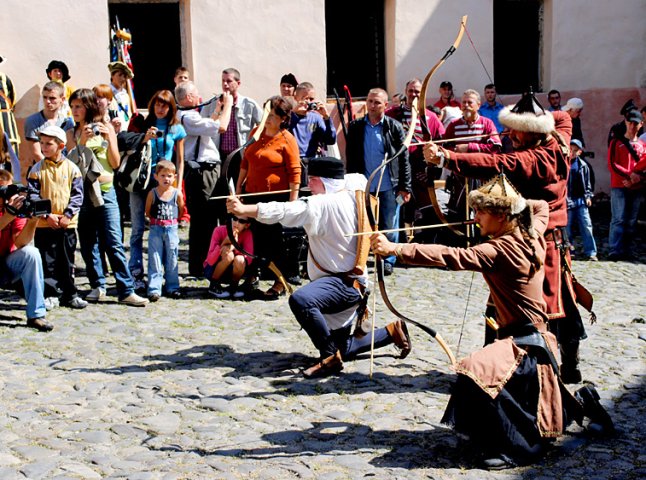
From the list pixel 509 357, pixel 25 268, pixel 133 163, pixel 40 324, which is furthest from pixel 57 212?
pixel 509 357

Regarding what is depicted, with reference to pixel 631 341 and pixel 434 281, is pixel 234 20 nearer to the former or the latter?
pixel 434 281

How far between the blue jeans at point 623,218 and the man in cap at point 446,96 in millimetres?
3061

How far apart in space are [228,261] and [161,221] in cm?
76

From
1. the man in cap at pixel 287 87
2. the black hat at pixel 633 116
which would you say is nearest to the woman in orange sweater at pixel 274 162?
the man in cap at pixel 287 87

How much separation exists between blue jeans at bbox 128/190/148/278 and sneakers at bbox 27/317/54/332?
1.58 metres

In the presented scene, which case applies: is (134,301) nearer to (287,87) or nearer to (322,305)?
(322,305)

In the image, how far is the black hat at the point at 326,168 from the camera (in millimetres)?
7203

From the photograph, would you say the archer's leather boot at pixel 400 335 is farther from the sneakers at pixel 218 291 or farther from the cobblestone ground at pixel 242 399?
the sneakers at pixel 218 291

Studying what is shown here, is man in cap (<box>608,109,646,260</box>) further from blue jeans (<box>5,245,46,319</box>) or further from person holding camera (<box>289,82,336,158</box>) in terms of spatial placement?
blue jeans (<box>5,245,46,319</box>)

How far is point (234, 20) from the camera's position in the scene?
46.0 ft

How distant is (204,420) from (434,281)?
15.8ft

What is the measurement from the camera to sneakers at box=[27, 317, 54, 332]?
831 centimetres

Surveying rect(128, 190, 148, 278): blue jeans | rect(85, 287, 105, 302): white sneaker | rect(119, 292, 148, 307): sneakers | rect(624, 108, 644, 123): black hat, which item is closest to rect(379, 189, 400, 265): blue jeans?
rect(128, 190, 148, 278): blue jeans

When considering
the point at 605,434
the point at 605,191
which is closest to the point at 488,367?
the point at 605,434
